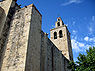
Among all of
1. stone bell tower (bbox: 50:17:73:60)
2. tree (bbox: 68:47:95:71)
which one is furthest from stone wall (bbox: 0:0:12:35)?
Answer: stone bell tower (bbox: 50:17:73:60)

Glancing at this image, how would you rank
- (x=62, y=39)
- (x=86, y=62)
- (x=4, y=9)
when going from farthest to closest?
(x=62, y=39) → (x=86, y=62) → (x=4, y=9)

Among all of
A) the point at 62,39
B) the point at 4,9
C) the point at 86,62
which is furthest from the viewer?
the point at 62,39

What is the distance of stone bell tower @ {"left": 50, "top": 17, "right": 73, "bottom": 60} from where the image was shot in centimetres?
1652

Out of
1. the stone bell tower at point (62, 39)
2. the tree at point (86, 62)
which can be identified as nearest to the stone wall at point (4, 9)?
the tree at point (86, 62)

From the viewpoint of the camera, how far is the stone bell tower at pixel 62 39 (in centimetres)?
1652

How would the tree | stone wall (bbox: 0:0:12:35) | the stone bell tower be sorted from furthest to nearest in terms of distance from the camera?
1. the stone bell tower
2. the tree
3. stone wall (bbox: 0:0:12:35)

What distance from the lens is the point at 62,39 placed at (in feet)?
58.2

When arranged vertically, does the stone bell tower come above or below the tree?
above

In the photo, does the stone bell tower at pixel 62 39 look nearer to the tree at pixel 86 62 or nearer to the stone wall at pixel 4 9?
the tree at pixel 86 62

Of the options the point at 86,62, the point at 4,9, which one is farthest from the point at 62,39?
the point at 4,9

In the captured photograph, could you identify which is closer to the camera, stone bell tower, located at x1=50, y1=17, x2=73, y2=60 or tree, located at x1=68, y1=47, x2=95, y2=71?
tree, located at x1=68, y1=47, x2=95, y2=71

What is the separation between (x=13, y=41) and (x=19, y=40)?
0.33 metres

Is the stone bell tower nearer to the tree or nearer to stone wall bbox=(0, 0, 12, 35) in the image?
the tree

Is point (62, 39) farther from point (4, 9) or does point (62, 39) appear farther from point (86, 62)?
point (4, 9)
